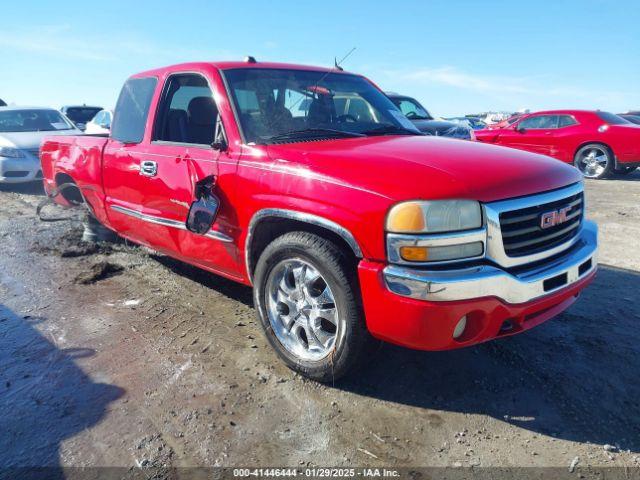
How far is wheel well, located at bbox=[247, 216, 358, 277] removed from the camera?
2621 millimetres

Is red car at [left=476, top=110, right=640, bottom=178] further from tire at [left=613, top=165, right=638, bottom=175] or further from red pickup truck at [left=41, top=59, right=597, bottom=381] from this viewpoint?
red pickup truck at [left=41, top=59, right=597, bottom=381]

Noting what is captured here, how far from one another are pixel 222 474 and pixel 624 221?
6.53m

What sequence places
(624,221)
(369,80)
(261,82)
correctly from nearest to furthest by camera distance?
(261,82)
(369,80)
(624,221)

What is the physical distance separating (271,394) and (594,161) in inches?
429

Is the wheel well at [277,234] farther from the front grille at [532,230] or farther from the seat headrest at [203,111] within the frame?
the seat headrest at [203,111]

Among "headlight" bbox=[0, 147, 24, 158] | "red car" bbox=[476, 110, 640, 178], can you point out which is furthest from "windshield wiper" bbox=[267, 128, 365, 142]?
"red car" bbox=[476, 110, 640, 178]

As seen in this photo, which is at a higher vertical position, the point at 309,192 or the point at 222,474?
the point at 309,192

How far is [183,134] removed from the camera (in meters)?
3.68

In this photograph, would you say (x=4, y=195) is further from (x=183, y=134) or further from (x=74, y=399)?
(x=74, y=399)

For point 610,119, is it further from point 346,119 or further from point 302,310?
point 302,310

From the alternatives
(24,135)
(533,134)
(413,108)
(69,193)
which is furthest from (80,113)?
(533,134)

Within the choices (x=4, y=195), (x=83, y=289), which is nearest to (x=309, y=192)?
(x=83, y=289)

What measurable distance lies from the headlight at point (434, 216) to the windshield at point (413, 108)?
882 centimetres

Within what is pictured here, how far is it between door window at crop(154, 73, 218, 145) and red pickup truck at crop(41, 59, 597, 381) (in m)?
0.01
